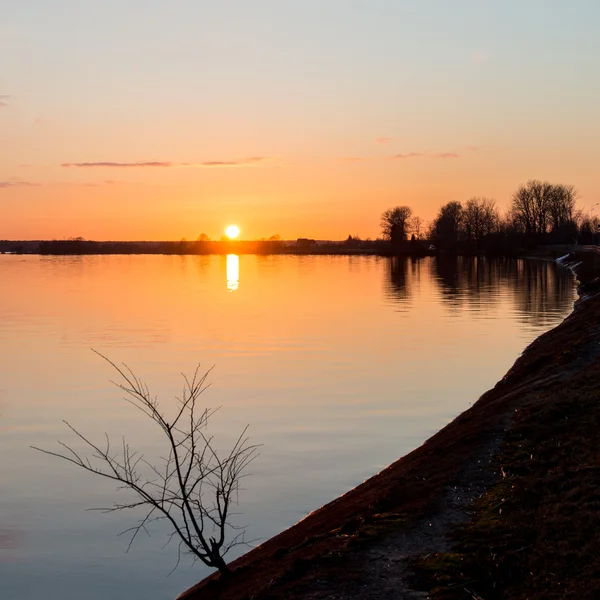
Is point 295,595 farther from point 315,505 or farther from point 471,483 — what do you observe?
point 315,505

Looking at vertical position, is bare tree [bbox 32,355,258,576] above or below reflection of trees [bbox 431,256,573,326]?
below

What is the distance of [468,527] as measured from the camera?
12.4 metres

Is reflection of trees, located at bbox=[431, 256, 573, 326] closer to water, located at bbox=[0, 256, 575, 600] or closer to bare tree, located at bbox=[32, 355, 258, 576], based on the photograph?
water, located at bbox=[0, 256, 575, 600]

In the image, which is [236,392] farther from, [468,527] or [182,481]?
[468,527]

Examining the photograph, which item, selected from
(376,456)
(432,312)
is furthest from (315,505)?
(432,312)

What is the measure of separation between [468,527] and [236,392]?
18.6 metres

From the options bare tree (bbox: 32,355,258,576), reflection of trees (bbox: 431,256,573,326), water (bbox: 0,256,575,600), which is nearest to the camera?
bare tree (bbox: 32,355,258,576)

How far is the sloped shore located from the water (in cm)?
223

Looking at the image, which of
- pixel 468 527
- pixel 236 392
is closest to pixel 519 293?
pixel 236 392

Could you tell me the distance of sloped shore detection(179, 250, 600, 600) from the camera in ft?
35.0

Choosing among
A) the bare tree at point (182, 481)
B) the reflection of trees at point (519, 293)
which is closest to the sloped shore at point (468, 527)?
the bare tree at point (182, 481)

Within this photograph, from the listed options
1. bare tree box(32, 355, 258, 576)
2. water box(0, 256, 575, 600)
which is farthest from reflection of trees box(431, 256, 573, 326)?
bare tree box(32, 355, 258, 576)

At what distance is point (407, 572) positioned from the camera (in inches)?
437

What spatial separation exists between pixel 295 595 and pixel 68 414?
57.1ft
